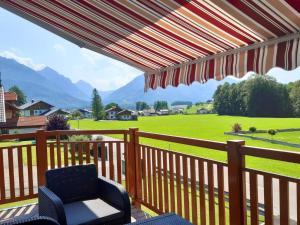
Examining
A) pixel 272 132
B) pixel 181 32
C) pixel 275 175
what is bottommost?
pixel 272 132

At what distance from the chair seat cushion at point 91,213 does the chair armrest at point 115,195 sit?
6 centimetres

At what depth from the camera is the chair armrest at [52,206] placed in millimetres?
3006

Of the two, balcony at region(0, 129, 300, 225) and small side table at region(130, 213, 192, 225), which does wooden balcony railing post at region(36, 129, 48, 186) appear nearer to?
balcony at region(0, 129, 300, 225)

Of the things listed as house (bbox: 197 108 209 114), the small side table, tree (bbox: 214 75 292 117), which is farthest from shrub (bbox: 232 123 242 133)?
the small side table

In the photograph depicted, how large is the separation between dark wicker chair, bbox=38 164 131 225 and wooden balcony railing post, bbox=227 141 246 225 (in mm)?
1211

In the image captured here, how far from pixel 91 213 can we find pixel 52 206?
0.53 meters

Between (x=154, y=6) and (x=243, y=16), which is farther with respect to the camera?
(x=154, y=6)

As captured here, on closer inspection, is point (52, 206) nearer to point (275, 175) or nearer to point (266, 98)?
point (275, 175)

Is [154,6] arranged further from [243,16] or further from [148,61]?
[148,61]

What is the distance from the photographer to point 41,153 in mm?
5391

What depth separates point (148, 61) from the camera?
609 cm

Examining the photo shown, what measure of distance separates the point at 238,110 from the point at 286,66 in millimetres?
79785

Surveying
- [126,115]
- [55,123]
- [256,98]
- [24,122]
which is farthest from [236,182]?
[126,115]

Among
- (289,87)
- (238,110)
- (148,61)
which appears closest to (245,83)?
(238,110)
